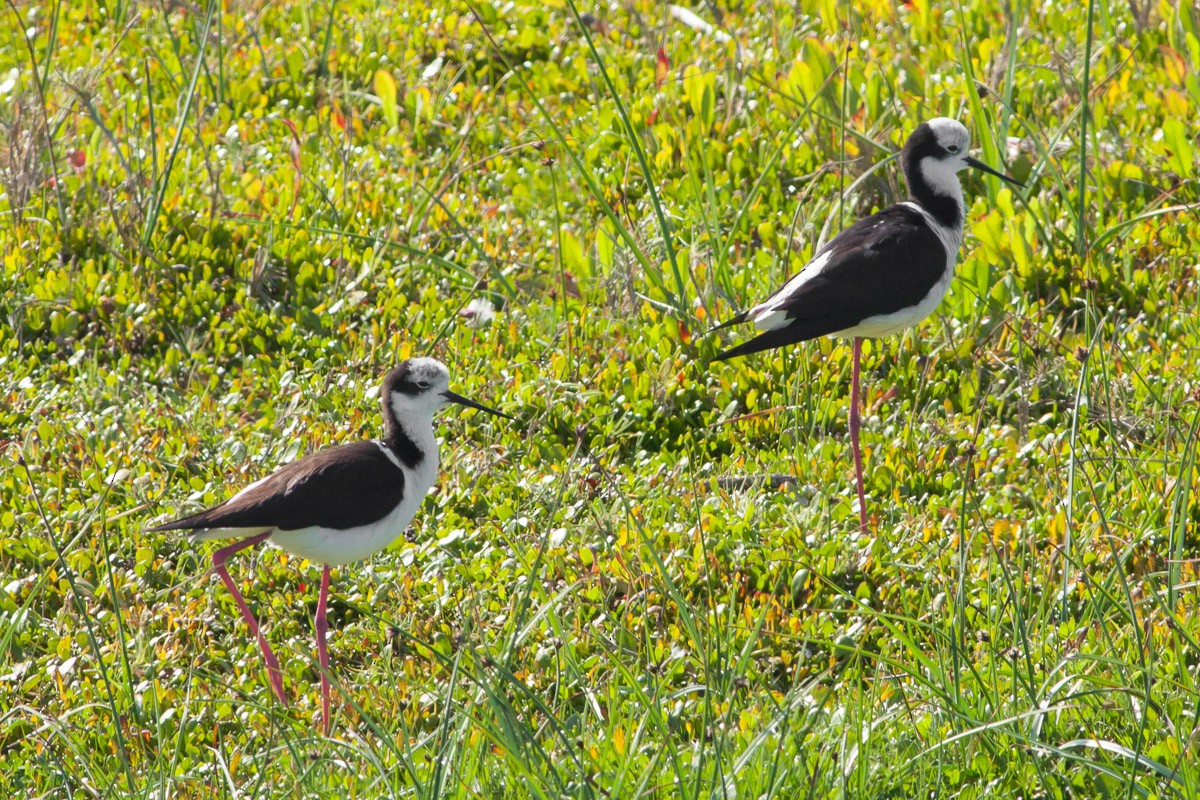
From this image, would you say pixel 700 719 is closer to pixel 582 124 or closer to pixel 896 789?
pixel 896 789

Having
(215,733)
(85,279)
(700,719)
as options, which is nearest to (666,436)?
(700,719)

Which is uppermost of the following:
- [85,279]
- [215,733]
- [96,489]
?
[85,279]

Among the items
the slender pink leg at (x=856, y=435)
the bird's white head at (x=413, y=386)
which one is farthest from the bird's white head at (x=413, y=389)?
the slender pink leg at (x=856, y=435)

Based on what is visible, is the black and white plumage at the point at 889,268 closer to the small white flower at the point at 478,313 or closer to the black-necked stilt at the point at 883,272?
the black-necked stilt at the point at 883,272

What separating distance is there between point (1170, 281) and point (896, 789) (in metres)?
3.24

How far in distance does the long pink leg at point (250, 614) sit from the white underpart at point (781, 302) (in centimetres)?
195

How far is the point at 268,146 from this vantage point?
7410 millimetres

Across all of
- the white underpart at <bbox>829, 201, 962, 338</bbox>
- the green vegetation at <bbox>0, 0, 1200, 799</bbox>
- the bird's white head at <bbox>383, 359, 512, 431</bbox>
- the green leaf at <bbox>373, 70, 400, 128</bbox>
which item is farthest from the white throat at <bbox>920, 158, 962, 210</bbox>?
the green leaf at <bbox>373, 70, 400, 128</bbox>

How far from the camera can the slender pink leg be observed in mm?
4973

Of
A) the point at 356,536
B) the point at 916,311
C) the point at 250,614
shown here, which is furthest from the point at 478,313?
the point at 250,614

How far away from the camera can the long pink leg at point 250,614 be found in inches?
167

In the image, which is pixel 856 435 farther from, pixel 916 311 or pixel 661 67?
pixel 661 67

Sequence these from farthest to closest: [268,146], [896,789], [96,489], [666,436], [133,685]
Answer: [268,146] → [666,436] → [96,489] → [133,685] → [896,789]

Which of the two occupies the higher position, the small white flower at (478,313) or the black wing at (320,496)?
the black wing at (320,496)
